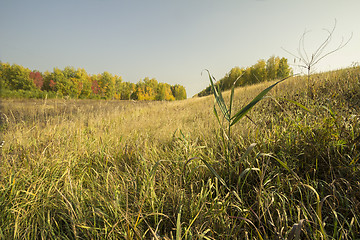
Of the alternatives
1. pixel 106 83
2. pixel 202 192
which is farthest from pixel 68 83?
pixel 202 192

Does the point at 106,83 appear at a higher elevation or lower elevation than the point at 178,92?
higher

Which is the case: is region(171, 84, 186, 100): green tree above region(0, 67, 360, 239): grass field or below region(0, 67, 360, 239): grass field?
above

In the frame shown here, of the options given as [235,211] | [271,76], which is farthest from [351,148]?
[271,76]

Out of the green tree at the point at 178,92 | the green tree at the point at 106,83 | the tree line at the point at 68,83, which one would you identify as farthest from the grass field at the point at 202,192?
the green tree at the point at 178,92

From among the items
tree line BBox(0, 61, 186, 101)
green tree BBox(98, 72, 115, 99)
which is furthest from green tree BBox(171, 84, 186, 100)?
green tree BBox(98, 72, 115, 99)

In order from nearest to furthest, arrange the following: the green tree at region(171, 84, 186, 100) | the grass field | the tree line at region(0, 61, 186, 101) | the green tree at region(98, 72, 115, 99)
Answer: the grass field → the tree line at region(0, 61, 186, 101) → the green tree at region(98, 72, 115, 99) → the green tree at region(171, 84, 186, 100)

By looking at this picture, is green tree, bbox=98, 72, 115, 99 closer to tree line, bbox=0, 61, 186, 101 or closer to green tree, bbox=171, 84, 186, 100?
tree line, bbox=0, 61, 186, 101

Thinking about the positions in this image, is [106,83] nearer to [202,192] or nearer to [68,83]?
[68,83]

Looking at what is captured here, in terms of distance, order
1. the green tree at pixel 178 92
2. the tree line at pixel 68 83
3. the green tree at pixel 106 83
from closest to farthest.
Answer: the tree line at pixel 68 83
the green tree at pixel 106 83
the green tree at pixel 178 92

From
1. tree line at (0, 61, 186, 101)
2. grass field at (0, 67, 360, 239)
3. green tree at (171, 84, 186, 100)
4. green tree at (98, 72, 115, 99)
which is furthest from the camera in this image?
green tree at (171, 84, 186, 100)

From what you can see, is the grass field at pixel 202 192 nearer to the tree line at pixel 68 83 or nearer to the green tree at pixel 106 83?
the tree line at pixel 68 83

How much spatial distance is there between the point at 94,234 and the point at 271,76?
29.6 m

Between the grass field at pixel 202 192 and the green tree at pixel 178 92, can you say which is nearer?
the grass field at pixel 202 192

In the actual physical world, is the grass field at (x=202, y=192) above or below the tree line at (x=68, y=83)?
below
